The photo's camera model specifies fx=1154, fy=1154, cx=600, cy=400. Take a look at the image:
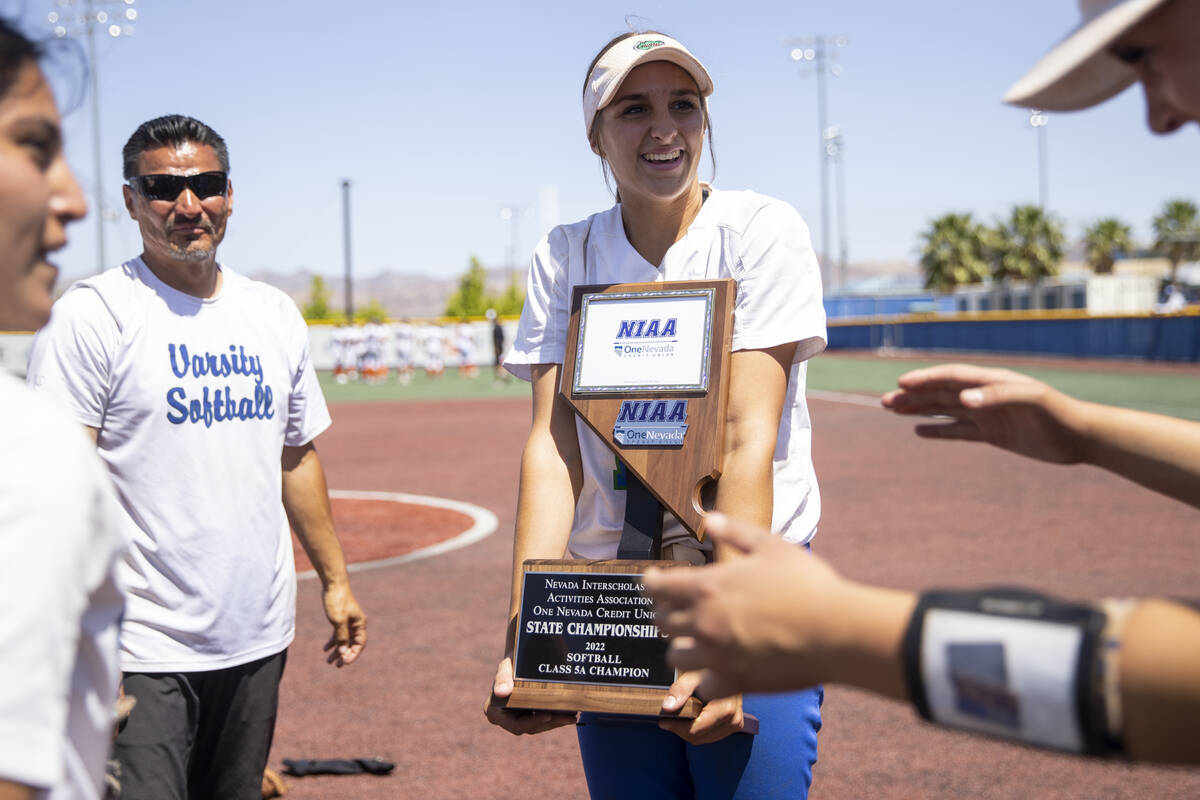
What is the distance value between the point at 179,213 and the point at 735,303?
1778mm

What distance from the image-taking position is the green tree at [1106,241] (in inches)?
3014

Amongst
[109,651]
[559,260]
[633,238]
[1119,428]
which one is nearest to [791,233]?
[633,238]

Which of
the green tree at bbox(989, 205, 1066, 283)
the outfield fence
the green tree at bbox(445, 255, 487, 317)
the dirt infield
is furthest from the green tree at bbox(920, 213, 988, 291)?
the dirt infield

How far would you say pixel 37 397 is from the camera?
1.09m

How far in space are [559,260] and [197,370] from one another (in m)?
1.19

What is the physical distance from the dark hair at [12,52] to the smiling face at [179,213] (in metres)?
2.18

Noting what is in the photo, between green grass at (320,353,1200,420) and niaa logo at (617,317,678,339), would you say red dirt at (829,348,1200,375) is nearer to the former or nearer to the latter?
green grass at (320,353,1200,420)

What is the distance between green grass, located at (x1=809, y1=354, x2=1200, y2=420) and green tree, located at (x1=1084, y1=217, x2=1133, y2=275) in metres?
45.5

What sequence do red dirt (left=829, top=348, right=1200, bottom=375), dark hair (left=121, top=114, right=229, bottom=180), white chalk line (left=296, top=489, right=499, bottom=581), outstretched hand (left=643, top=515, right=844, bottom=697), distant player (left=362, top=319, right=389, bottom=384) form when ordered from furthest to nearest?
distant player (left=362, top=319, right=389, bottom=384), red dirt (left=829, top=348, right=1200, bottom=375), white chalk line (left=296, top=489, right=499, bottom=581), dark hair (left=121, top=114, right=229, bottom=180), outstretched hand (left=643, top=515, right=844, bottom=697)

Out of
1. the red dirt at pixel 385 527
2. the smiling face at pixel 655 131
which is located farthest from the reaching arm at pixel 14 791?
→ the red dirt at pixel 385 527

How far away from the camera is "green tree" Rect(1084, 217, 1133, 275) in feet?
251

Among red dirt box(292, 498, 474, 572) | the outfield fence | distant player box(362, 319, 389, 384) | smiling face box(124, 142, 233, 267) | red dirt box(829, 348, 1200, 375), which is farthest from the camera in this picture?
distant player box(362, 319, 389, 384)

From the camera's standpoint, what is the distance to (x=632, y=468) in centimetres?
242

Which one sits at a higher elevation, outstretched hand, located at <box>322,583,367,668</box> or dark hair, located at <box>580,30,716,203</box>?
dark hair, located at <box>580,30,716,203</box>
